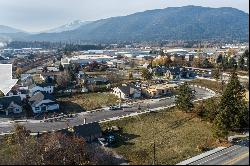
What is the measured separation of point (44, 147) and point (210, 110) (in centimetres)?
1720

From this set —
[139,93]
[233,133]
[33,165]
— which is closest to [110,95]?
[139,93]

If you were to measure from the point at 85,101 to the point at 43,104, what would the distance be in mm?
5944

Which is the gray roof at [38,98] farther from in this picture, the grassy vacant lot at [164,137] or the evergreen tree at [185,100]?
the evergreen tree at [185,100]

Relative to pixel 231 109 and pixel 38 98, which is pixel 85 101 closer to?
pixel 38 98

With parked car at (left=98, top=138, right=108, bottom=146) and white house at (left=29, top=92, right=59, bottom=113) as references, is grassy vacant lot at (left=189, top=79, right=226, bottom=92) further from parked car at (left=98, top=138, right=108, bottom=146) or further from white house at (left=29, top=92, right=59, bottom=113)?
parked car at (left=98, top=138, right=108, bottom=146)

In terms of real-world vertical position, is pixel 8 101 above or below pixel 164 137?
above

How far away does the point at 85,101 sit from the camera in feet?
157

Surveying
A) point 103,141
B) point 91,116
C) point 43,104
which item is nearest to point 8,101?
point 43,104

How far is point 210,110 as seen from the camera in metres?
36.1

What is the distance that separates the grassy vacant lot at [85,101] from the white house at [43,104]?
119cm

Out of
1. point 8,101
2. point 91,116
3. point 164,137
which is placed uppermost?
point 8,101

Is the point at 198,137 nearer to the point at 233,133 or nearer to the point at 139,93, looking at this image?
the point at 233,133

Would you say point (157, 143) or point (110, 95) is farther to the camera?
point (110, 95)

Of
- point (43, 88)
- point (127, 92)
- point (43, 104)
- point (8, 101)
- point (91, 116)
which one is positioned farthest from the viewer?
point (43, 88)
